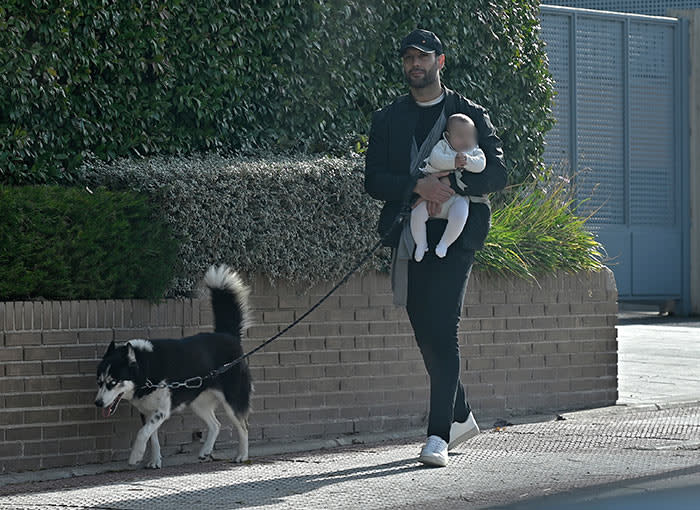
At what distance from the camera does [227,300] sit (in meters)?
7.39

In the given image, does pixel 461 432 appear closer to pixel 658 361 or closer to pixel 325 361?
pixel 325 361

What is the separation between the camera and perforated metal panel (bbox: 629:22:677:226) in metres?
16.9

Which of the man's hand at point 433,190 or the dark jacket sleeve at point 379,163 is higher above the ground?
the dark jacket sleeve at point 379,163

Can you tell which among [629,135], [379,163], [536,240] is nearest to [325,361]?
[379,163]

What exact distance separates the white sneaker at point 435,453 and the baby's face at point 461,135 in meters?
1.45

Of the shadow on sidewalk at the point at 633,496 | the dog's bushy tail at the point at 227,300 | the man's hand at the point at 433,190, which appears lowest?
the shadow on sidewalk at the point at 633,496

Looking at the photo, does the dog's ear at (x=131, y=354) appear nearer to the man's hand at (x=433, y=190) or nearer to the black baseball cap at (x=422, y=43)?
the man's hand at (x=433, y=190)

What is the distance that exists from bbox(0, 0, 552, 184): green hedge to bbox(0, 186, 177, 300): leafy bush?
0.82 meters

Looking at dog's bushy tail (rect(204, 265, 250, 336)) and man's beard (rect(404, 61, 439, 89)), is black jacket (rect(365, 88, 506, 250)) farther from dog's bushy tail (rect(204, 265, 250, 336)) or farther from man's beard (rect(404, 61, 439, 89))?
dog's bushy tail (rect(204, 265, 250, 336))

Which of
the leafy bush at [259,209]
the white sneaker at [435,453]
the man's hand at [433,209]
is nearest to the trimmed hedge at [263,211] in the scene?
the leafy bush at [259,209]

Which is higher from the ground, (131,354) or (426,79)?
(426,79)

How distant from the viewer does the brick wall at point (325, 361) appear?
22.7ft

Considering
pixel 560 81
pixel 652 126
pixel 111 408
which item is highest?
pixel 560 81

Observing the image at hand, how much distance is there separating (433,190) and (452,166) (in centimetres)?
15
